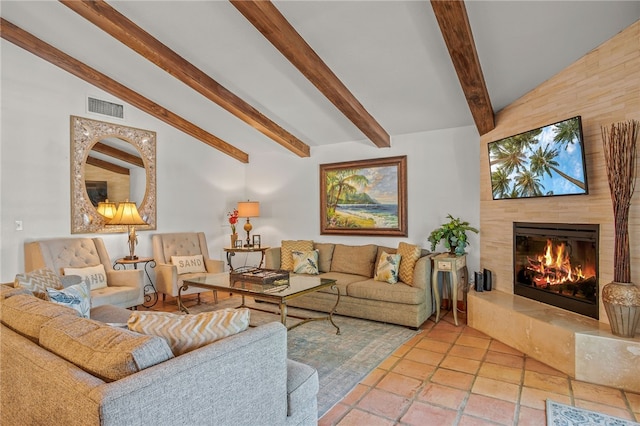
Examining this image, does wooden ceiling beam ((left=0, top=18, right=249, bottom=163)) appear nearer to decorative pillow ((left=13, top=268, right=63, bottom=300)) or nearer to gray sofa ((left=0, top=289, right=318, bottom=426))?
decorative pillow ((left=13, top=268, right=63, bottom=300))

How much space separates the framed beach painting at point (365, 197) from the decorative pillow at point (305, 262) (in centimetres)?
76

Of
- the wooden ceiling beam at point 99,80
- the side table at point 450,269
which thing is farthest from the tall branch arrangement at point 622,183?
the wooden ceiling beam at point 99,80

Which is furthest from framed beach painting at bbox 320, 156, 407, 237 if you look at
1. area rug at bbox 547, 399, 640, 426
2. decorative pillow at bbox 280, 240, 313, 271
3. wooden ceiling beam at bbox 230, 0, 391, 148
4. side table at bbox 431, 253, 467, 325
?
area rug at bbox 547, 399, 640, 426

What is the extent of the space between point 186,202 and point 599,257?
5.19 metres

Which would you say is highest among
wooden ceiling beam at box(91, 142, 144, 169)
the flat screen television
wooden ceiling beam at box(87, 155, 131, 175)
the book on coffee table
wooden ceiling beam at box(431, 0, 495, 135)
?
wooden ceiling beam at box(431, 0, 495, 135)

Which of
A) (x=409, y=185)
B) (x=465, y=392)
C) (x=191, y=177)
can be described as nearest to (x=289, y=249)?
(x=409, y=185)

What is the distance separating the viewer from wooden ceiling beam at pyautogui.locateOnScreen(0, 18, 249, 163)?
12.6 ft

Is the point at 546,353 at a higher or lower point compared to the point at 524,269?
lower

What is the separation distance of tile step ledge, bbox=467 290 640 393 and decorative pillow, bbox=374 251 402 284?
3.16 feet

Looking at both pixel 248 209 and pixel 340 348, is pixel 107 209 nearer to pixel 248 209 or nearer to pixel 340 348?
pixel 248 209

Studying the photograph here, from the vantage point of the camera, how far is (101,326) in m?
1.46

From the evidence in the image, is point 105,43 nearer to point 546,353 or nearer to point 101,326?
point 101,326

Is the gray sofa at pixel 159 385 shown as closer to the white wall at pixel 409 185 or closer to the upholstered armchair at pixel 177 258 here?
the upholstered armchair at pixel 177 258

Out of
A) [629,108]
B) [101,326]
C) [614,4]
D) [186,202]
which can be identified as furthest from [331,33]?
[186,202]
